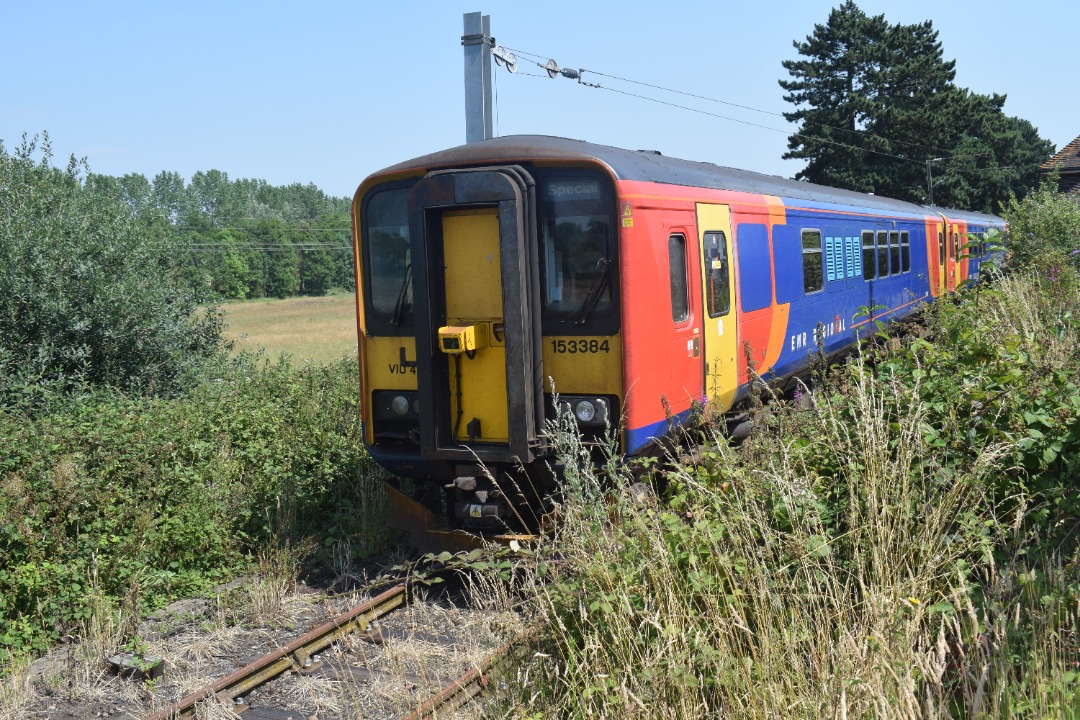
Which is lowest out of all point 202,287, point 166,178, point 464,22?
point 202,287

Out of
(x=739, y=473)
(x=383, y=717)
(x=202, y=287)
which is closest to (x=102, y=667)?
(x=383, y=717)

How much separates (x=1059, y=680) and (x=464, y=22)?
12.0m

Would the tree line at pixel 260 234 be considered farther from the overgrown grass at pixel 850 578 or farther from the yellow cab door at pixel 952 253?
the overgrown grass at pixel 850 578

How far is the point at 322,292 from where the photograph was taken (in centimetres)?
9606

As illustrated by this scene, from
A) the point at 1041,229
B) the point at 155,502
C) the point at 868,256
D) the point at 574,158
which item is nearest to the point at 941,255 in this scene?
the point at 1041,229

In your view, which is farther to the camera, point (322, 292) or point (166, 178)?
point (166, 178)

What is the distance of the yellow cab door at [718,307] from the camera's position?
768cm

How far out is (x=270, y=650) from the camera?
19.1 ft

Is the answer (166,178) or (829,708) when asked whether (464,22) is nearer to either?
(829,708)

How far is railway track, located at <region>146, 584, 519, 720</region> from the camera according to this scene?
15.2 feet

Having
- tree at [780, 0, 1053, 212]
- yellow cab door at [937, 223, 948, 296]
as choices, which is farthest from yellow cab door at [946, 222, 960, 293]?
tree at [780, 0, 1053, 212]

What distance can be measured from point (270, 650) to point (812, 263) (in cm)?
759

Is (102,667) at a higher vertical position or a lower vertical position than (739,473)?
lower

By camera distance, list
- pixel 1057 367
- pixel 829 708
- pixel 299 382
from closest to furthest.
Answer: pixel 829 708
pixel 1057 367
pixel 299 382
